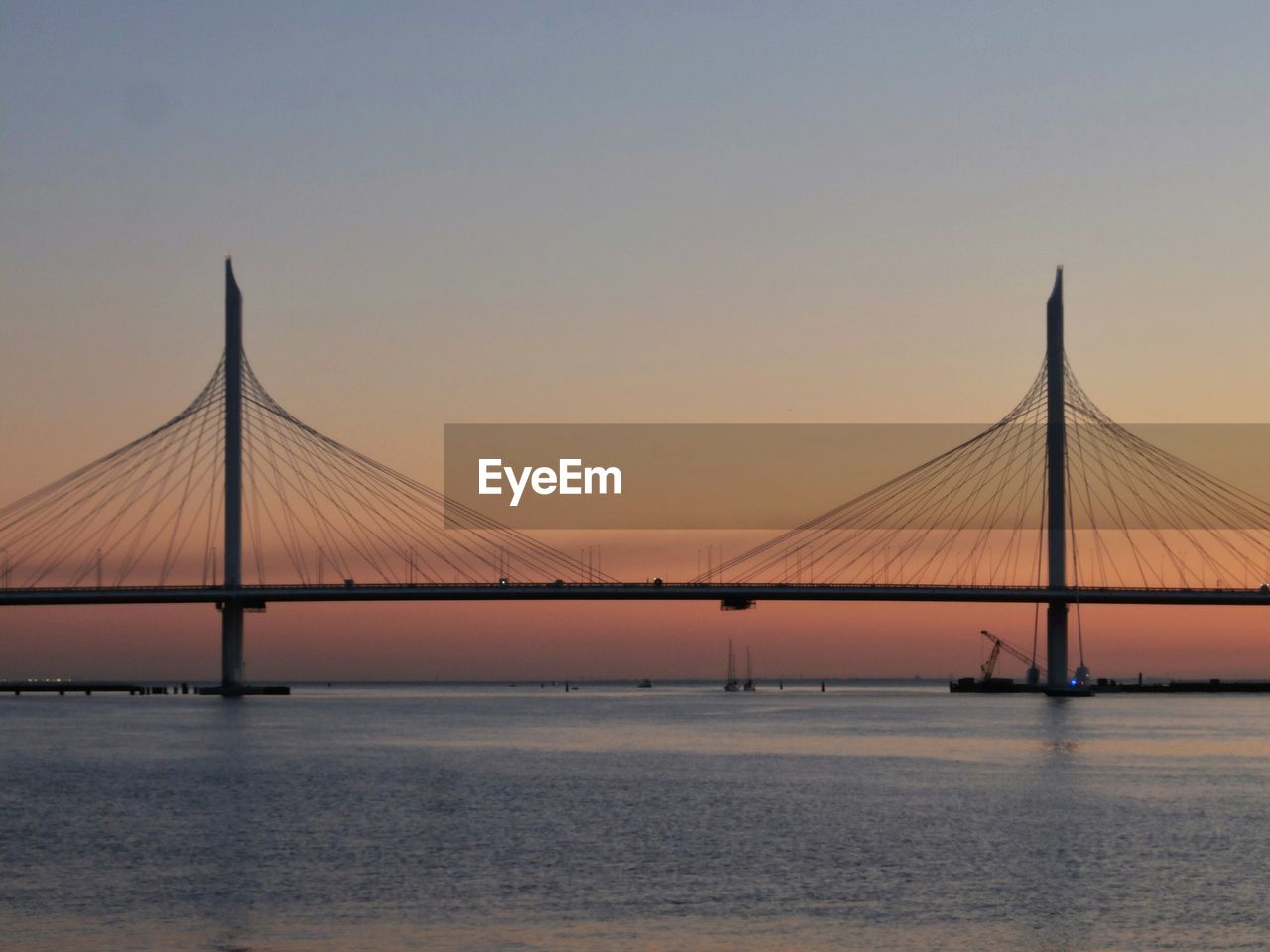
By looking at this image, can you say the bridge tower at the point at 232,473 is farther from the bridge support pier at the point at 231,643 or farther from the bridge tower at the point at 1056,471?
the bridge tower at the point at 1056,471

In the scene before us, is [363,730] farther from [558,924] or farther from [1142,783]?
[558,924]

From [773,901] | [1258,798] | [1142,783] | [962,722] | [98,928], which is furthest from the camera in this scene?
[962,722]

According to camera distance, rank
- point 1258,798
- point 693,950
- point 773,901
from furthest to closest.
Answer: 1. point 1258,798
2. point 773,901
3. point 693,950

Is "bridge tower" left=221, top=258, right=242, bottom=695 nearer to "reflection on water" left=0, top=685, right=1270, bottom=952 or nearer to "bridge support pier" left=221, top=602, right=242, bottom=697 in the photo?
"bridge support pier" left=221, top=602, right=242, bottom=697

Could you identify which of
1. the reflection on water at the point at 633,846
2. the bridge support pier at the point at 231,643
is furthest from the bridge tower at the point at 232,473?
the reflection on water at the point at 633,846

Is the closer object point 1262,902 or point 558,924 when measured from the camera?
point 558,924

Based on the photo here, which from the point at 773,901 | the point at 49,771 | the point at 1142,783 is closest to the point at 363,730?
the point at 49,771
